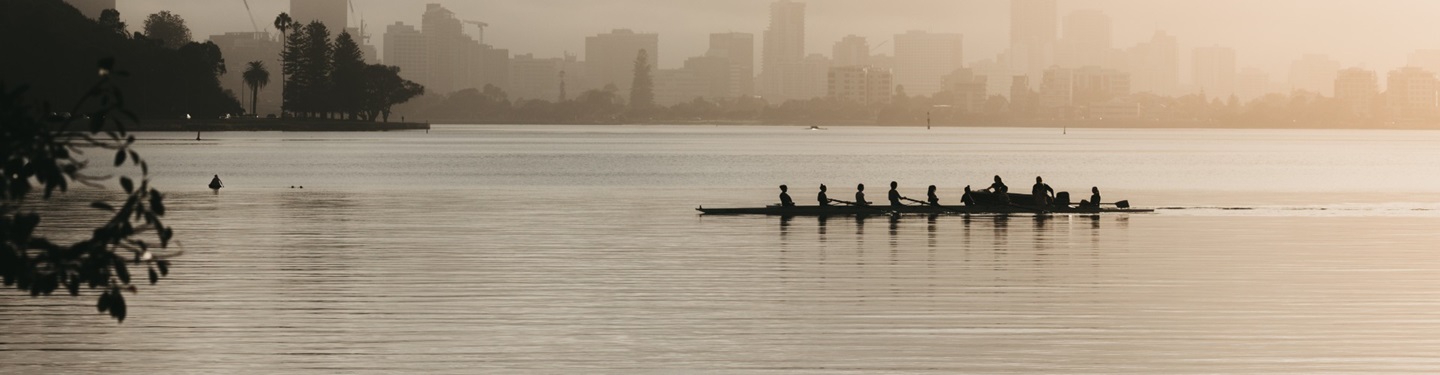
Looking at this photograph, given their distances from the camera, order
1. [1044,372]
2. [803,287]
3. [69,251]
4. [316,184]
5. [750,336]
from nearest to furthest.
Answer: [69,251] < [1044,372] < [750,336] < [803,287] < [316,184]

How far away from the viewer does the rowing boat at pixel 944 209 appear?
181 feet

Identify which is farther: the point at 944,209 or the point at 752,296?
the point at 944,209

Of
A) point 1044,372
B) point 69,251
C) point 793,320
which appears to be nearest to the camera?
point 69,251

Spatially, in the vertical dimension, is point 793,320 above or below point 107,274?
below

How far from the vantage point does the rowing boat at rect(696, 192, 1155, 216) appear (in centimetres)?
5512

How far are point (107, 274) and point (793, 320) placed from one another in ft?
56.6

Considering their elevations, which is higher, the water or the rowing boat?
the rowing boat

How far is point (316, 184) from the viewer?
9444 centimetres

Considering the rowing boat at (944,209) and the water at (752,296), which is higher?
the rowing boat at (944,209)

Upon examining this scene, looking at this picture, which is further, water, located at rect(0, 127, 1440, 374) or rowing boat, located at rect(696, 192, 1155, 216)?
rowing boat, located at rect(696, 192, 1155, 216)

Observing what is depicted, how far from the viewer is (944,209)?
184 feet

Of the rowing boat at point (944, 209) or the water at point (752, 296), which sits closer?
the water at point (752, 296)

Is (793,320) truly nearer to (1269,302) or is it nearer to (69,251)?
(1269,302)

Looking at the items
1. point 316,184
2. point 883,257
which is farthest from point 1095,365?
point 316,184
